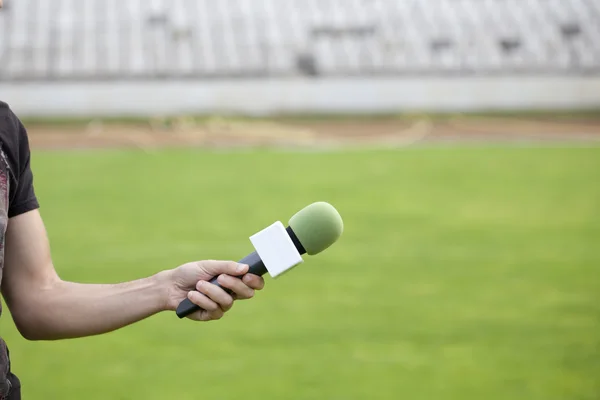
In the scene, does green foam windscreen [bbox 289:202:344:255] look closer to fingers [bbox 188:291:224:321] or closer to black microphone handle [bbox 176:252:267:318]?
black microphone handle [bbox 176:252:267:318]

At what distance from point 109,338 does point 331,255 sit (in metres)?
2.79

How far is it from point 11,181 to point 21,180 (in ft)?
0.18

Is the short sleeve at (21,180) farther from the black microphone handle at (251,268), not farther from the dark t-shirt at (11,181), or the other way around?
the black microphone handle at (251,268)

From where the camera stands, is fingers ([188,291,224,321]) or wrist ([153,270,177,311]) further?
wrist ([153,270,177,311])

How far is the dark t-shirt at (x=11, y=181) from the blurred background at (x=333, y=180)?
3.29 meters

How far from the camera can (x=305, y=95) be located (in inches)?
889

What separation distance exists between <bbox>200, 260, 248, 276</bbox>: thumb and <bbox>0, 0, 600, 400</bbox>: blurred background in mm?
3323

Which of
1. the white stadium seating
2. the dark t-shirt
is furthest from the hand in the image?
the white stadium seating

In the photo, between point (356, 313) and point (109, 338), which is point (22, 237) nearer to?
point (109, 338)

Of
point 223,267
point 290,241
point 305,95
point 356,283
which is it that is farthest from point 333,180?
point 290,241

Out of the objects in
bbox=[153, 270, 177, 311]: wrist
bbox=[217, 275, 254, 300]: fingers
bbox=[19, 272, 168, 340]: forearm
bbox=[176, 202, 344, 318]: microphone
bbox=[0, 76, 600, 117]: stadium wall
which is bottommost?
bbox=[19, 272, 168, 340]: forearm

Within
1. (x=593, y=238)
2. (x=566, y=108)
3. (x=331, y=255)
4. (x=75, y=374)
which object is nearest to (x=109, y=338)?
(x=75, y=374)

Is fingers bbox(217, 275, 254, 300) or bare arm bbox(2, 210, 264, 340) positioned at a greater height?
fingers bbox(217, 275, 254, 300)

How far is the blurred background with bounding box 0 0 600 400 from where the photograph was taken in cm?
558
